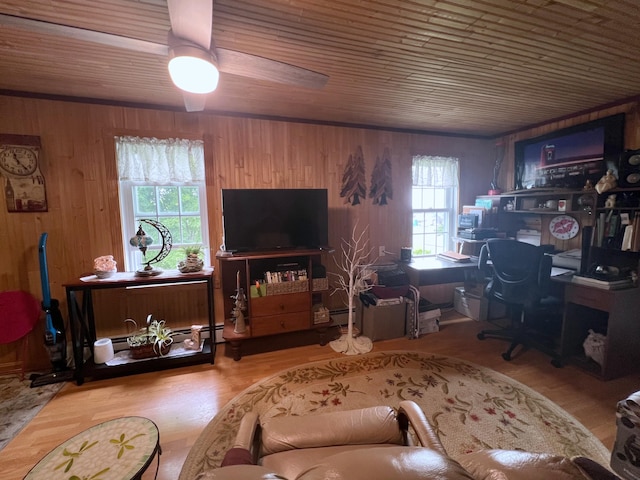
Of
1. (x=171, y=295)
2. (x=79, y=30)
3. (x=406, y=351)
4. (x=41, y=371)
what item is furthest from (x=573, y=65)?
(x=41, y=371)

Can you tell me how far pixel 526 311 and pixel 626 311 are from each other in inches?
25.3

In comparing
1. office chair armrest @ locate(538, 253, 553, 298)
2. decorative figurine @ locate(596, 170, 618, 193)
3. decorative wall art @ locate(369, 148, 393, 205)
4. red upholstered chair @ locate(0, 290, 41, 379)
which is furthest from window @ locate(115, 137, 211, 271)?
decorative figurine @ locate(596, 170, 618, 193)

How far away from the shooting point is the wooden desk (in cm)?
308

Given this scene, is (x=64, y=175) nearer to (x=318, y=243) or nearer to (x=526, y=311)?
(x=318, y=243)

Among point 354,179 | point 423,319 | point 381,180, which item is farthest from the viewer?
point 381,180

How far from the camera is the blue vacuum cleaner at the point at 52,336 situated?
7.33 ft

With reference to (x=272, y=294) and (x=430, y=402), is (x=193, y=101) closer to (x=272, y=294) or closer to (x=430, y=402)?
(x=272, y=294)

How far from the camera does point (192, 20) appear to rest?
1096mm

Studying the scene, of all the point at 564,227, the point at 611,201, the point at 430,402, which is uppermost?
the point at 611,201

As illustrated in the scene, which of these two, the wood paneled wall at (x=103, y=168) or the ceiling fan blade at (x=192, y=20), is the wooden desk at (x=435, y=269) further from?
the ceiling fan blade at (x=192, y=20)

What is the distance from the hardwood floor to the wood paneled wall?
0.73 meters

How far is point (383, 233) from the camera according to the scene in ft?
11.5

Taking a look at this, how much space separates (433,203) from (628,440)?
288 centimetres

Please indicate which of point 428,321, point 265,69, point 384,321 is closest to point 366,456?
point 265,69
